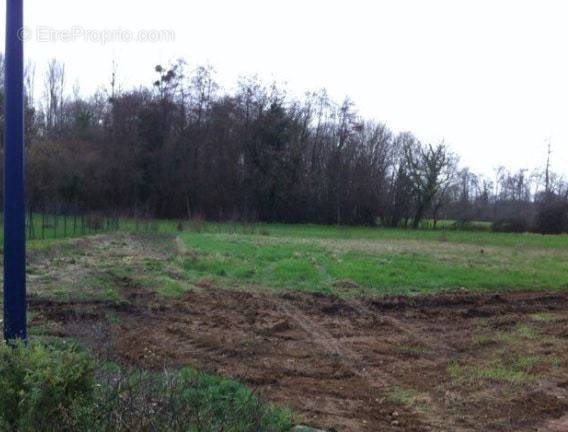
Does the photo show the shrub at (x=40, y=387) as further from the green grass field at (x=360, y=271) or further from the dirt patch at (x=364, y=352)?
the green grass field at (x=360, y=271)

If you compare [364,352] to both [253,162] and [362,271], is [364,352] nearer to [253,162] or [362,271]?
[362,271]

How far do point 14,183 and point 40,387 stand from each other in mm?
1741

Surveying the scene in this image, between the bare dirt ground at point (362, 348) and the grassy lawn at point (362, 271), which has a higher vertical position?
the grassy lawn at point (362, 271)

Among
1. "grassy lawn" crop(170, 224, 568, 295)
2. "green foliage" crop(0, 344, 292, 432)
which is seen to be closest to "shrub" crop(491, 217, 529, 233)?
"grassy lawn" crop(170, 224, 568, 295)

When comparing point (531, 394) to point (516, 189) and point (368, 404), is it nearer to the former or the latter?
point (368, 404)

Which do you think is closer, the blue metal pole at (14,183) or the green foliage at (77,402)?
the green foliage at (77,402)

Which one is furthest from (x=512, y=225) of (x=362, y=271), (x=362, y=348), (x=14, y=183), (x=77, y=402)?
(x=77, y=402)

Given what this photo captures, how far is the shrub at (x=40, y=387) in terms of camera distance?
3.19m

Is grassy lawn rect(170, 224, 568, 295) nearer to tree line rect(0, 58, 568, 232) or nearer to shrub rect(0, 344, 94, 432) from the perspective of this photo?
shrub rect(0, 344, 94, 432)

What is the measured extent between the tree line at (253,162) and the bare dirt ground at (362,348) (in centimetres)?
3544

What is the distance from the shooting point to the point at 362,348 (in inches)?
313

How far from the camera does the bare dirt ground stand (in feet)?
18.4

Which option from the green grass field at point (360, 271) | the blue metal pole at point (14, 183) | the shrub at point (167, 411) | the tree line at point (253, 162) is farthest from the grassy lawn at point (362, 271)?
the tree line at point (253, 162)

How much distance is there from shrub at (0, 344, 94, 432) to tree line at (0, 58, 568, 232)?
42.3 m
